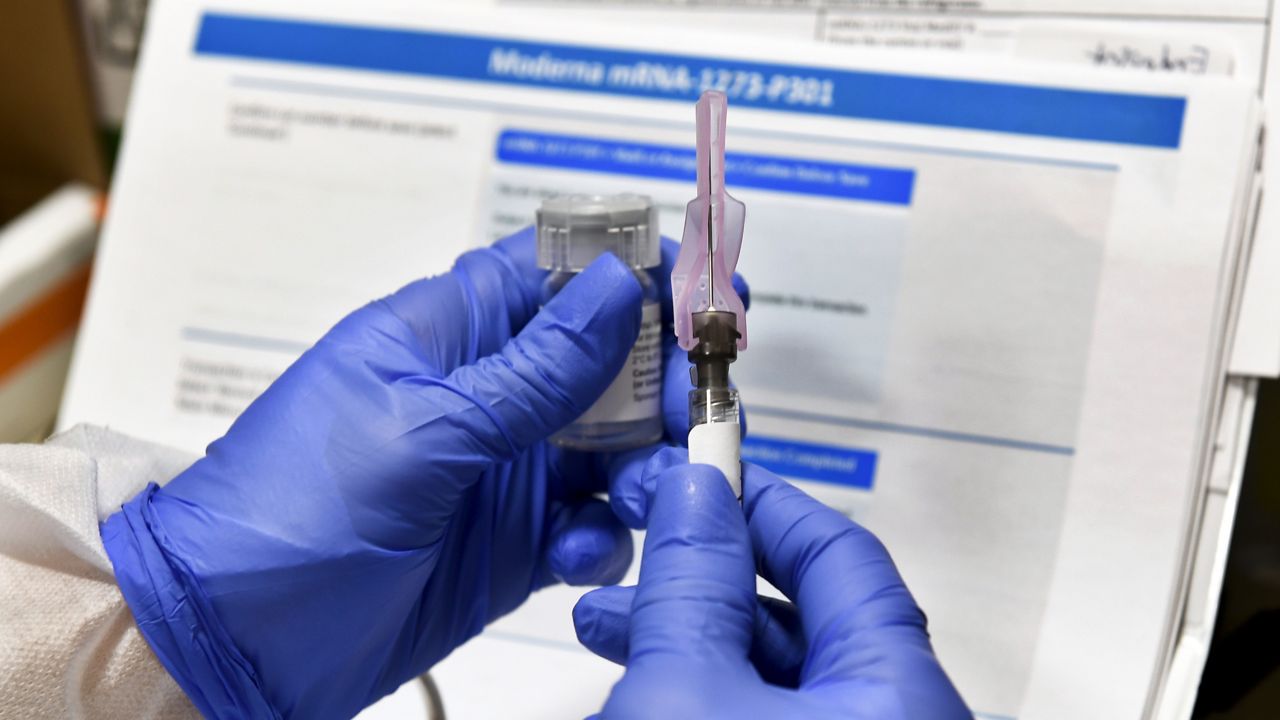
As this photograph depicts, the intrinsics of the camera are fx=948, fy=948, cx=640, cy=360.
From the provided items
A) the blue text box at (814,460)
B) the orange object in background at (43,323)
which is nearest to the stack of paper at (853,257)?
the blue text box at (814,460)

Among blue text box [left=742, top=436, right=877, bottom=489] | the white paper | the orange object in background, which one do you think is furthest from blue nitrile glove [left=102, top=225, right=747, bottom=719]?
the orange object in background

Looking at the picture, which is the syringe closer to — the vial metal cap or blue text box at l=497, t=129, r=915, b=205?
the vial metal cap

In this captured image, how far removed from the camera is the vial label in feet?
1.84

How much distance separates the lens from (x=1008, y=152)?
71cm

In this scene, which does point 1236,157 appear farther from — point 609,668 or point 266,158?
point 266,158

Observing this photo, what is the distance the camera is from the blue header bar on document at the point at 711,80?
0.70m

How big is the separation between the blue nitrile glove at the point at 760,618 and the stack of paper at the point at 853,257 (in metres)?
0.23

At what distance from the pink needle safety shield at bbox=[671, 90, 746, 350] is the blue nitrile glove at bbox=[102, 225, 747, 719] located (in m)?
0.04

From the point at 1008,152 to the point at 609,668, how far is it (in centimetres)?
49

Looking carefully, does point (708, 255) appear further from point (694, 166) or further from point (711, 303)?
point (694, 166)

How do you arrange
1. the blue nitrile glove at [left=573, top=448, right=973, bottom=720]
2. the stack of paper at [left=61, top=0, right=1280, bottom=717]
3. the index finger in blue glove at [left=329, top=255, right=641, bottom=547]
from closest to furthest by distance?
the blue nitrile glove at [left=573, top=448, right=973, bottom=720] → the index finger in blue glove at [left=329, top=255, right=641, bottom=547] → the stack of paper at [left=61, top=0, right=1280, bottom=717]

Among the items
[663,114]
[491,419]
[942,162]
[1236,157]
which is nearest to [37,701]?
[491,419]

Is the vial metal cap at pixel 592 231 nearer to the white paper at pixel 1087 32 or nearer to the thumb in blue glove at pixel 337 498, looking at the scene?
the thumb in blue glove at pixel 337 498

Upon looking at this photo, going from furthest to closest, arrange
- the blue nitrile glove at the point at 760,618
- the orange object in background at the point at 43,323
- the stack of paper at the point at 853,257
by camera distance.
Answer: the orange object in background at the point at 43,323 < the stack of paper at the point at 853,257 < the blue nitrile glove at the point at 760,618
